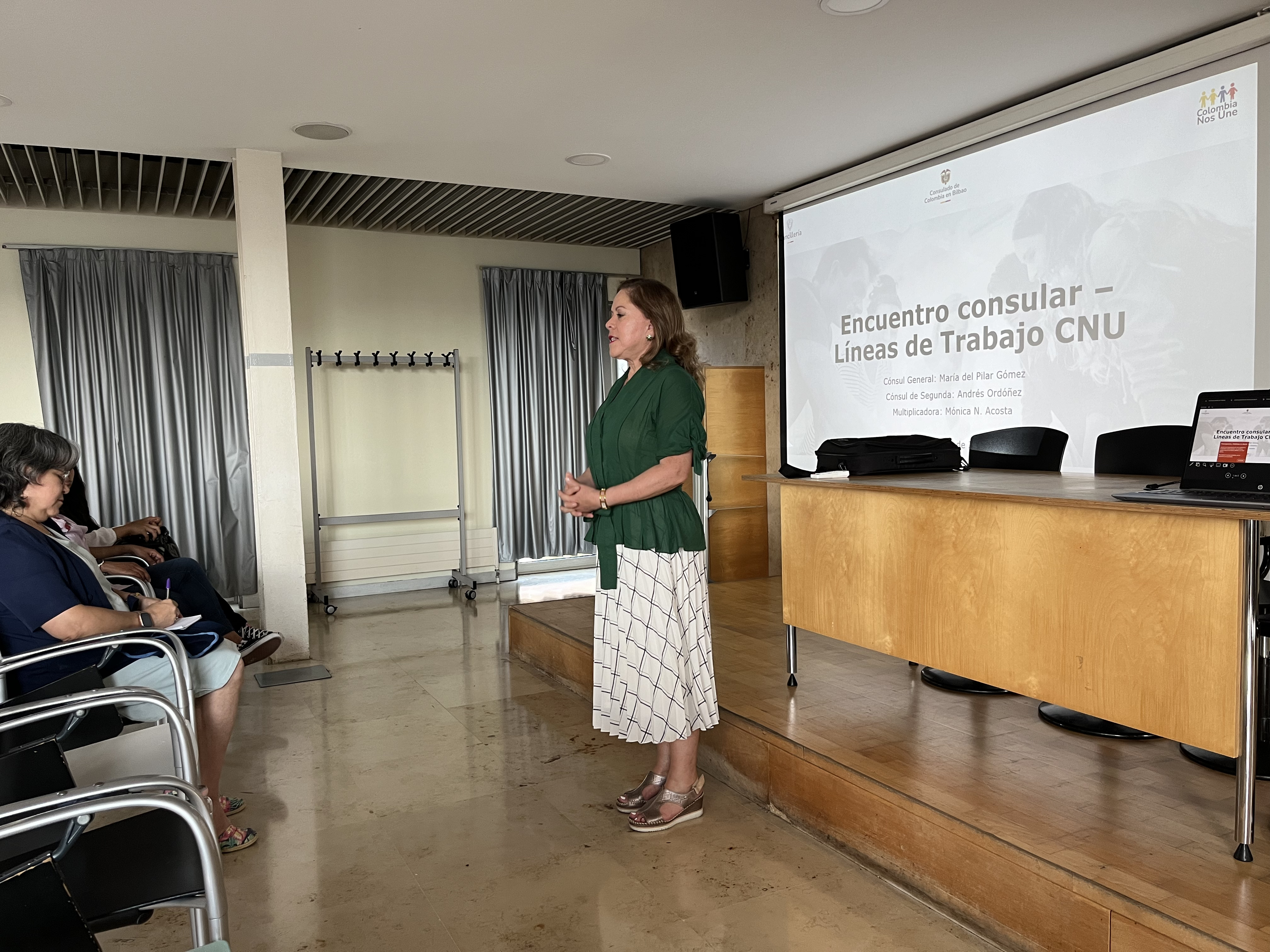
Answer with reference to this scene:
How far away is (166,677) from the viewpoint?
2.42 m

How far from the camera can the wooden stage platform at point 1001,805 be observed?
1794 millimetres

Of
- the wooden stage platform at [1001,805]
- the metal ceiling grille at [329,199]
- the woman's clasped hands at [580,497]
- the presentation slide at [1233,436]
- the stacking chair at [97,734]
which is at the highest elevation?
the metal ceiling grille at [329,199]

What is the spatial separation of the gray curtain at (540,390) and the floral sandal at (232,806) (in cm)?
431

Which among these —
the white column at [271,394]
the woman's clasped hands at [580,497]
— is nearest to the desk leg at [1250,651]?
the woman's clasped hands at [580,497]

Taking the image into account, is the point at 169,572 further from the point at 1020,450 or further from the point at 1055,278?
the point at 1055,278

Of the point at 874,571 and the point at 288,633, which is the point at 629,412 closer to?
the point at 874,571

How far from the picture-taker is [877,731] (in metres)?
2.81

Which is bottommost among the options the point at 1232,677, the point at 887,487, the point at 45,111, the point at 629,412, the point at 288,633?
the point at 288,633

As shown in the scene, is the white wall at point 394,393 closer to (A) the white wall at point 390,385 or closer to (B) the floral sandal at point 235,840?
(A) the white wall at point 390,385

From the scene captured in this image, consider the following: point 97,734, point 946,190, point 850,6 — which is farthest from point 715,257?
point 97,734

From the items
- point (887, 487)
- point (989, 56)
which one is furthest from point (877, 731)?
point (989, 56)

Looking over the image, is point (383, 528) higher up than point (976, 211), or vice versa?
point (976, 211)

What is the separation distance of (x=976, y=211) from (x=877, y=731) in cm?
289

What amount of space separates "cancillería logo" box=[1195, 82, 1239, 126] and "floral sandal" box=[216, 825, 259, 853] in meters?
4.24
